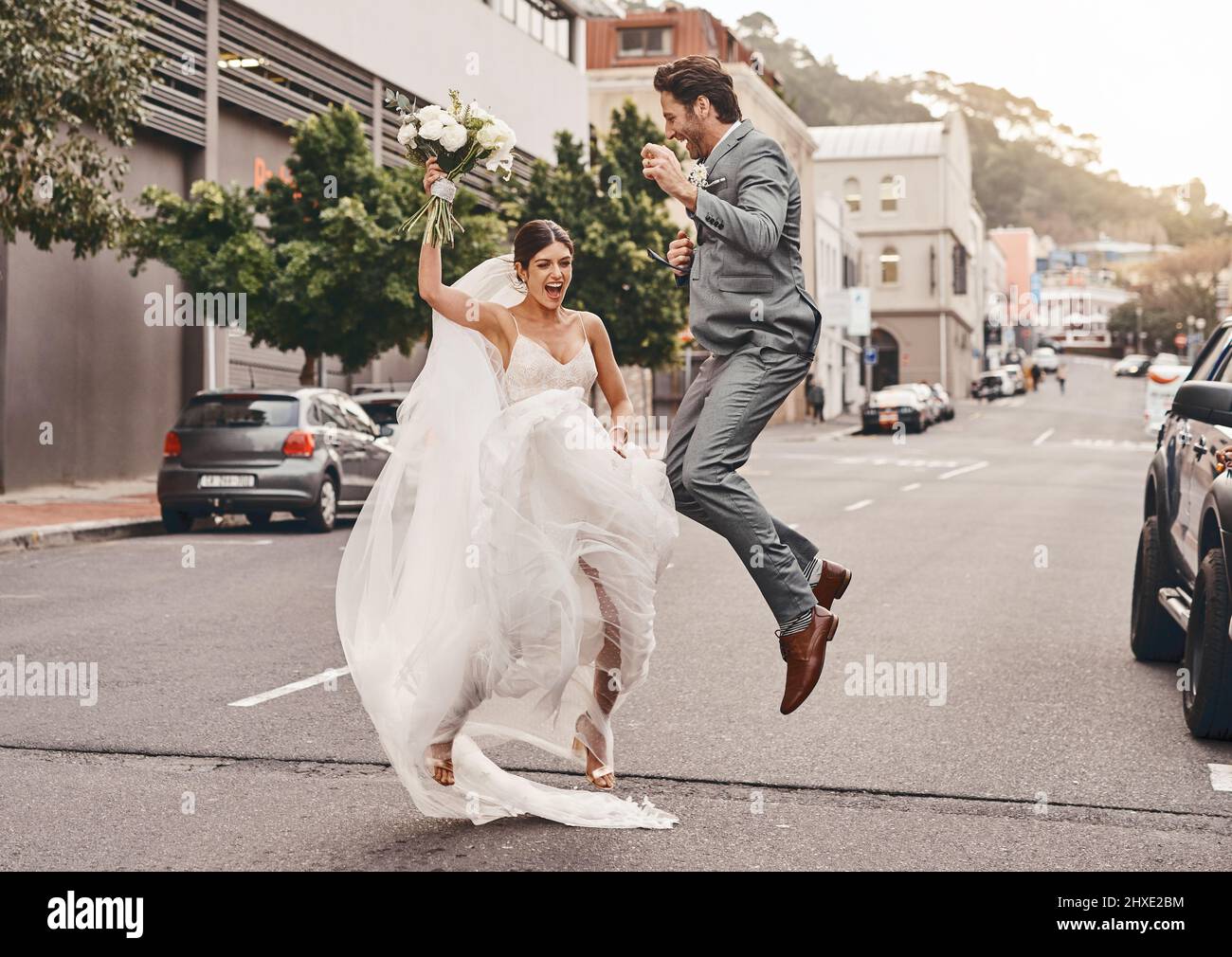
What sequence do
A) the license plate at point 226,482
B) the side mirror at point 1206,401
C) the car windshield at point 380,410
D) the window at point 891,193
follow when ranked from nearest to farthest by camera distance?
1. the side mirror at point 1206,401
2. the license plate at point 226,482
3. the car windshield at point 380,410
4. the window at point 891,193

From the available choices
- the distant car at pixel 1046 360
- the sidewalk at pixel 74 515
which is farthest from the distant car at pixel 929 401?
the distant car at pixel 1046 360

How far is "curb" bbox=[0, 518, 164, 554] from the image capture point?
1557cm

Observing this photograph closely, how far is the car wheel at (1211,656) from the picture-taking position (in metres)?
6.31

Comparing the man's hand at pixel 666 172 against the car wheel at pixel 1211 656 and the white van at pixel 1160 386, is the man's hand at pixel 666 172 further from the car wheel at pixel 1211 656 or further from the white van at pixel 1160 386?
the white van at pixel 1160 386

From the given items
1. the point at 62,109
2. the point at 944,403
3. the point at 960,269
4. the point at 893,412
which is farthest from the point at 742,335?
the point at 960,269

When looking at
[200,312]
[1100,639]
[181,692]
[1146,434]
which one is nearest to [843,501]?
[200,312]

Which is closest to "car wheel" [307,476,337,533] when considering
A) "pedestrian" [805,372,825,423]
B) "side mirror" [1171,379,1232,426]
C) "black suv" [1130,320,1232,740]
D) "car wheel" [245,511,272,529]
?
"car wheel" [245,511,272,529]

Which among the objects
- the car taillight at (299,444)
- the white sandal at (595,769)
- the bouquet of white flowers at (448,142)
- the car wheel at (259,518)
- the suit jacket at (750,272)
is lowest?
the car wheel at (259,518)

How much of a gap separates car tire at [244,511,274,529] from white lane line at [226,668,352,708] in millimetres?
10501

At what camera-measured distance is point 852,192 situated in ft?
280

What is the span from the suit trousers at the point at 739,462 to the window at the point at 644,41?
52.7 meters

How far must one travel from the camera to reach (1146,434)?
5400cm
